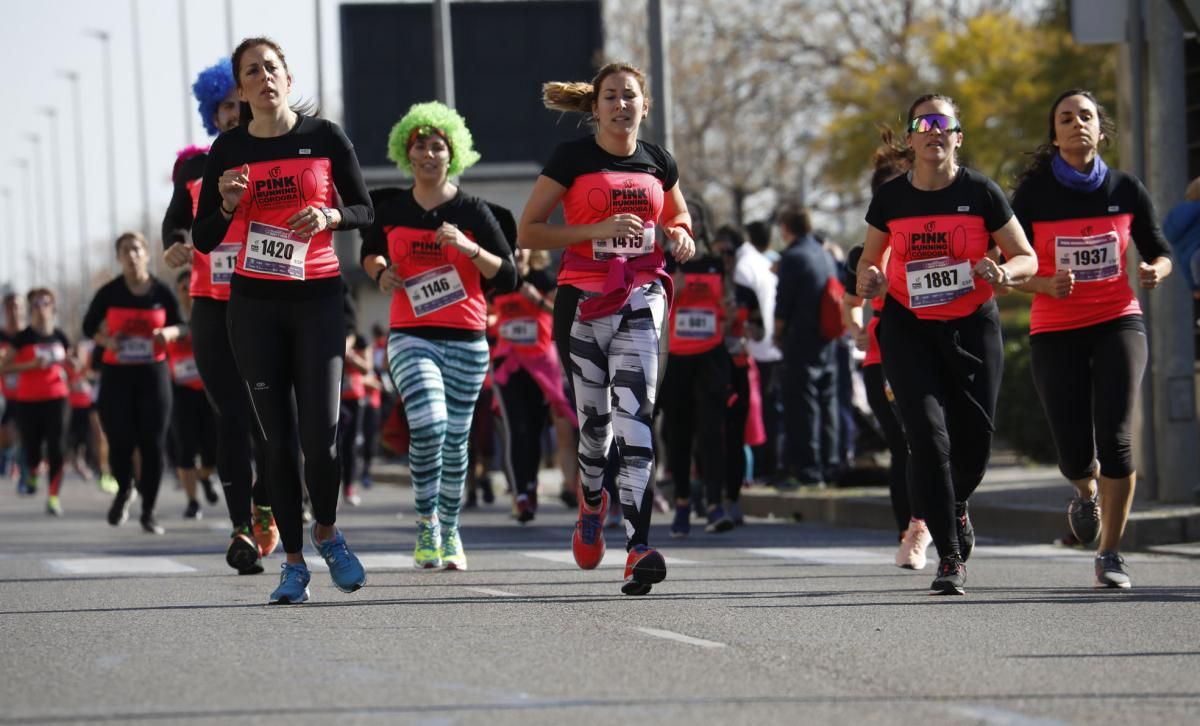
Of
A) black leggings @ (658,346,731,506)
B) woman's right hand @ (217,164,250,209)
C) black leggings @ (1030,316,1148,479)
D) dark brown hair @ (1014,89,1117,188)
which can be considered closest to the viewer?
woman's right hand @ (217,164,250,209)

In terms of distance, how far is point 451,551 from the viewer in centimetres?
1085

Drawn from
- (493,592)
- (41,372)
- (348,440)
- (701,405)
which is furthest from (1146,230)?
(41,372)

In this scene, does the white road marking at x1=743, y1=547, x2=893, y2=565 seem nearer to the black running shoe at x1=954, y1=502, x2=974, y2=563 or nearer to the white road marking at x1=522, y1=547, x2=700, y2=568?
the white road marking at x1=522, y1=547, x2=700, y2=568

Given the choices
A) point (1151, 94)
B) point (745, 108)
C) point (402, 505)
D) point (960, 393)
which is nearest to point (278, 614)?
point (960, 393)

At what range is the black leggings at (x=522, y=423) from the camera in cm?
1567

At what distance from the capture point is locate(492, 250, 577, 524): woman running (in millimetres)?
15688

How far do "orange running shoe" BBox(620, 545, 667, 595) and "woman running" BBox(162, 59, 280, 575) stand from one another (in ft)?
6.88

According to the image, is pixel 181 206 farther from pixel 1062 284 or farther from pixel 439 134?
pixel 1062 284

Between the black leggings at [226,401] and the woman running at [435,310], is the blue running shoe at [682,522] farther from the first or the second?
the black leggings at [226,401]

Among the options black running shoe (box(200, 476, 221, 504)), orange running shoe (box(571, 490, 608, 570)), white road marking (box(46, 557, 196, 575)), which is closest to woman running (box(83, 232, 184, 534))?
white road marking (box(46, 557, 196, 575))

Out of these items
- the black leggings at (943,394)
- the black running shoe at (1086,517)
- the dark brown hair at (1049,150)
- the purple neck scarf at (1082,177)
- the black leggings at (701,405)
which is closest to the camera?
the black leggings at (943,394)

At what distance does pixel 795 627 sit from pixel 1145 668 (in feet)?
4.81

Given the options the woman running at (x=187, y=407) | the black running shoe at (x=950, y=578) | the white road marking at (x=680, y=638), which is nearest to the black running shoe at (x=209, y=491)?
the woman running at (x=187, y=407)

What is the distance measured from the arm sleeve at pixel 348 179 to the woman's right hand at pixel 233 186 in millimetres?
393
